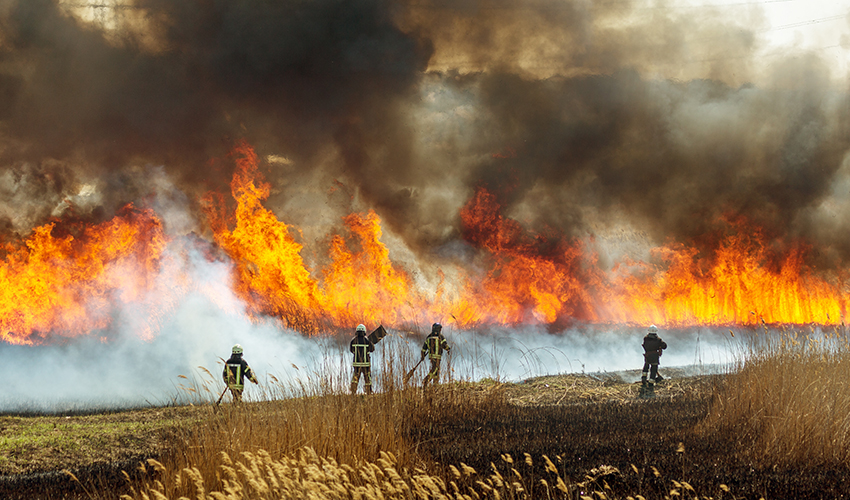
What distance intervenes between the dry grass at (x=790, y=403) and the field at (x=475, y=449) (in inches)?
0.9

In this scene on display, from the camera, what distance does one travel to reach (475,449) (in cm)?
871

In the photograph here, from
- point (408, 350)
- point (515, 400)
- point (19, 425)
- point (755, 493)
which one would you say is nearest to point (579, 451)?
point (755, 493)

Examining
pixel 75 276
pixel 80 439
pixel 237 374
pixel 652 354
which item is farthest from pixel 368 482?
pixel 75 276

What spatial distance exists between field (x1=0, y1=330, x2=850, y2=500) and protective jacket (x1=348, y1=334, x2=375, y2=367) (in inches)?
122

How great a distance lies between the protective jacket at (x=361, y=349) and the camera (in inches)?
578

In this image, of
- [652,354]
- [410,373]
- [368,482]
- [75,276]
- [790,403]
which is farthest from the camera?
[75,276]

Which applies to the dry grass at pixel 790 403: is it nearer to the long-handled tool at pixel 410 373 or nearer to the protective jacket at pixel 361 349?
the long-handled tool at pixel 410 373

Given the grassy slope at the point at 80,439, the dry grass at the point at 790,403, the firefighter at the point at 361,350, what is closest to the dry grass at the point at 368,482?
the grassy slope at the point at 80,439

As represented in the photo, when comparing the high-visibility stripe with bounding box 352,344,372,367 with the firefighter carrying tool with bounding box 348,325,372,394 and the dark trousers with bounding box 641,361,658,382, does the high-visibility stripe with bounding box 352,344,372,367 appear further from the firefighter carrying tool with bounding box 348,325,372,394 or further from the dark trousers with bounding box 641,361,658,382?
the dark trousers with bounding box 641,361,658,382

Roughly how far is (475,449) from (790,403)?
4.52m

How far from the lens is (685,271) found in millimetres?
31016

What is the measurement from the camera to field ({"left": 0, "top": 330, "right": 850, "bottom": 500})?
6.21m

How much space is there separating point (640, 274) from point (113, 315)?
2542 cm

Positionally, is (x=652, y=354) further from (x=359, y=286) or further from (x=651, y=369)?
(x=359, y=286)
